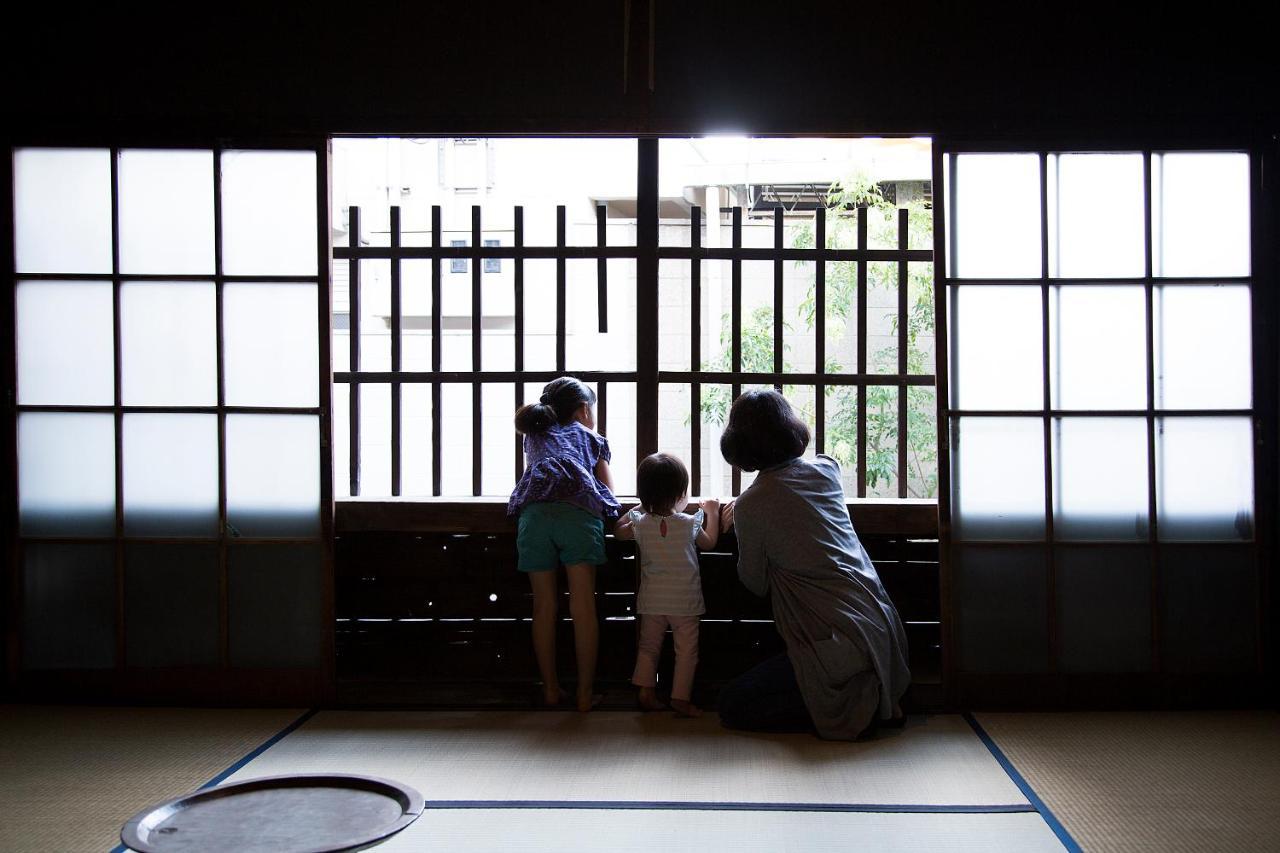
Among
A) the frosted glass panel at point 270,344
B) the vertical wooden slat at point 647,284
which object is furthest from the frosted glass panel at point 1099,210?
the frosted glass panel at point 270,344

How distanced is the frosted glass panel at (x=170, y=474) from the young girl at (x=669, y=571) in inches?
59.4

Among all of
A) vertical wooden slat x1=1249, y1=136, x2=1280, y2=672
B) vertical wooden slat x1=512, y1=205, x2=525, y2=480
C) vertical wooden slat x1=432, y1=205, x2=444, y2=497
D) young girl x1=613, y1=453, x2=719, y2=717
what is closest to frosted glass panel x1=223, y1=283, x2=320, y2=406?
vertical wooden slat x1=432, y1=205, x2=444, y2=497

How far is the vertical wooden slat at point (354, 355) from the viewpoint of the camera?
3.78m

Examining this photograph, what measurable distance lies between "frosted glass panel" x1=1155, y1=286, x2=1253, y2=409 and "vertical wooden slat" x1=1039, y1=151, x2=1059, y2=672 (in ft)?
1.23

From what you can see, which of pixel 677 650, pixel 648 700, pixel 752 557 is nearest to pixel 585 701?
pixel 648 700

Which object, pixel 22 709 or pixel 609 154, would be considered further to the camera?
pixel 609 154

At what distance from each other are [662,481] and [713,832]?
1.23 meters

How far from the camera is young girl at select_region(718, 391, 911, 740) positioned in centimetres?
312

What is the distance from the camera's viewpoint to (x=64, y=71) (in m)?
3.57

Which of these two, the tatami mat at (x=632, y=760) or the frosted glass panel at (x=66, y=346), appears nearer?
the tatami mat at (x=632, y=760)

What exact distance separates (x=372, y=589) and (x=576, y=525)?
90 cm

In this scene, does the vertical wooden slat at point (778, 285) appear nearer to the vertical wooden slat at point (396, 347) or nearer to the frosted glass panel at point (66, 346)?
the vertical wooden slat at point (396, 347)

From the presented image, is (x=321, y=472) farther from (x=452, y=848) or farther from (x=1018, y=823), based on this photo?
(x=1018, y=823)

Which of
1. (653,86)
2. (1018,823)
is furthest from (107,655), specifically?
(1018,823)
